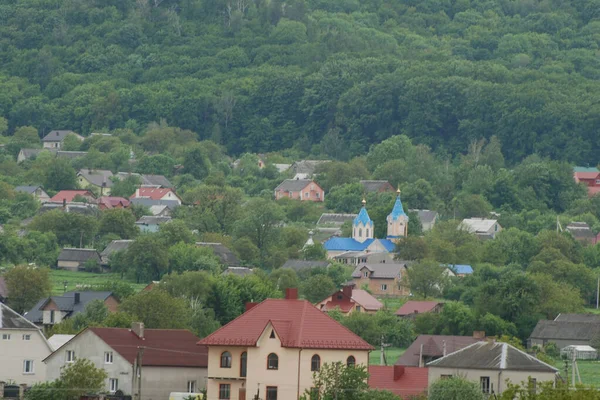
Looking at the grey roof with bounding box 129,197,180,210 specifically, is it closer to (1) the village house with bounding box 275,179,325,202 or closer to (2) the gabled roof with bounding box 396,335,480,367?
(1) the village house with bounding box 275,179,325,202

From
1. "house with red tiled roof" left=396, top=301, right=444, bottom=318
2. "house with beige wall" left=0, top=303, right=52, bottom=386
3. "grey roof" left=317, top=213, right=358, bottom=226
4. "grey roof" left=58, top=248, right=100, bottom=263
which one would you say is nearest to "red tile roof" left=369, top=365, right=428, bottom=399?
"house with beige wall" left=0, top=303, right=52, bottom=386

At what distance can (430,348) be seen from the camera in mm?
68062

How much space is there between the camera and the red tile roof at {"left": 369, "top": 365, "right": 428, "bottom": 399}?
56688mm

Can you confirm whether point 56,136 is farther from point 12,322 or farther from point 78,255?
point 12,322

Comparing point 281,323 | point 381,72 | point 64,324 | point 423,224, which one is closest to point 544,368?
point 281,323

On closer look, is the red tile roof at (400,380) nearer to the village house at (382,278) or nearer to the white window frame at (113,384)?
the white window frame at (113,384)

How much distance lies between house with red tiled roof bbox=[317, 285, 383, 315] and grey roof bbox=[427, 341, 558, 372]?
2802 cm

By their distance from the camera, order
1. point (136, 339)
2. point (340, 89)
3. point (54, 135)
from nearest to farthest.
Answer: point (136, 339) → point (54, 135) → point (340, 89)

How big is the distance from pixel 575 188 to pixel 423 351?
75.5m

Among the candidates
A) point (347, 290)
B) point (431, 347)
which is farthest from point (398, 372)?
point (347, 290)

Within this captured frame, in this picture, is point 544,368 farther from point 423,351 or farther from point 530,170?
point 530,170

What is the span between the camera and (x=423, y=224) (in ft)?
420

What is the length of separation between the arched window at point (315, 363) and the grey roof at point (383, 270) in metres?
51.0

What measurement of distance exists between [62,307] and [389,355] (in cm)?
1307
